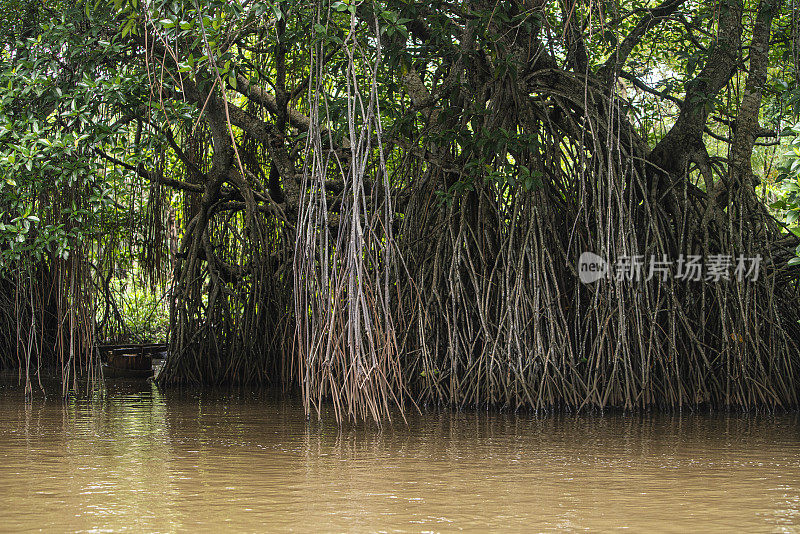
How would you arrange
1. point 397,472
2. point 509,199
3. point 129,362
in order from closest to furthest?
point 397,472 < point 509,199 < point 129,362

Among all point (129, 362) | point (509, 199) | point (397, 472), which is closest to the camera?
point (397, 472)

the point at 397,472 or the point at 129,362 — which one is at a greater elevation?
the point at 129,362

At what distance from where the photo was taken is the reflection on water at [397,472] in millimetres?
2578

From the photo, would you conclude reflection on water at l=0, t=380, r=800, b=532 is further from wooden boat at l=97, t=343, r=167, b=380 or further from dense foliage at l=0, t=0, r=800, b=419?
wooden boat at l=97, t=343, r=167, b=380

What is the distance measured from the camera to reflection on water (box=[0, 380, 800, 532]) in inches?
102

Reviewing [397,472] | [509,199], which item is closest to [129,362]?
[509,199]

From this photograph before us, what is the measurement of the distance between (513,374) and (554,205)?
108 centimetres

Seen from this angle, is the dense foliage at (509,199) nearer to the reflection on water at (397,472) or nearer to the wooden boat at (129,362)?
the reflection on water at (397,472)

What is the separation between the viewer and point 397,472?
3307mm

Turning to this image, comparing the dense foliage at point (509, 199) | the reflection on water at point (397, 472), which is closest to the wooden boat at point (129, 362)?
the dense foliage at point (509, 199)

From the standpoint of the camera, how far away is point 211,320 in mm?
6871

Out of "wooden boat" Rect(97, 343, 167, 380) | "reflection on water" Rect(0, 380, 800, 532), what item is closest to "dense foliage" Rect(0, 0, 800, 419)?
"reflection on water" Rect(0, 380, 800, 532)

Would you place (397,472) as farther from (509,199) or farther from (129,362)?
(129,362)

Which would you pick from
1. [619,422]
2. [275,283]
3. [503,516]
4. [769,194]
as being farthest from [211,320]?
[769,194]
